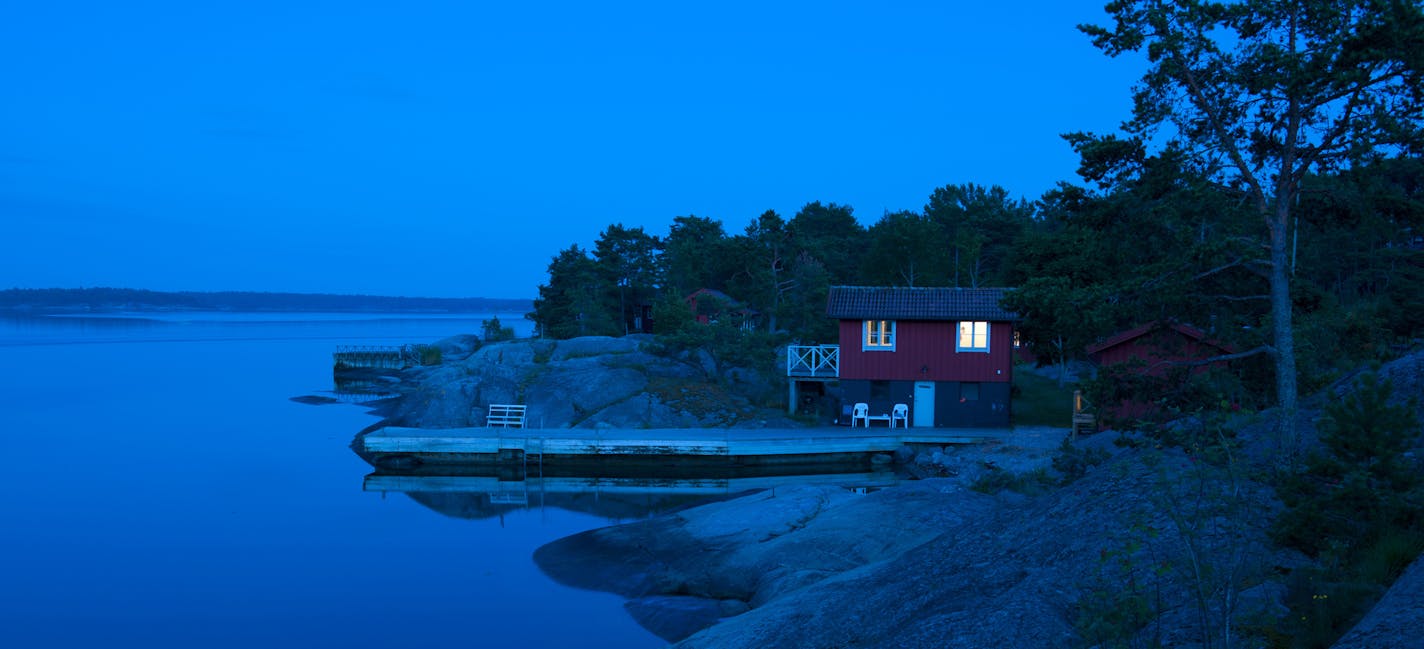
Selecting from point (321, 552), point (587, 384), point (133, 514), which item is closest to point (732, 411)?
point (587, 384)

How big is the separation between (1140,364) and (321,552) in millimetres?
21709

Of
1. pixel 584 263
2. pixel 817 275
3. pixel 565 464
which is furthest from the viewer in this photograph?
pixel 584 263

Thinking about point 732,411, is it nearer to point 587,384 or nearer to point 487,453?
point 587,384

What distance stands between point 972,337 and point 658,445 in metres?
13.2

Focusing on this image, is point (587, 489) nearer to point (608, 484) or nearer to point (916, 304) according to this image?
point (608, 484)

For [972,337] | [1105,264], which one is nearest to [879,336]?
[972,337]

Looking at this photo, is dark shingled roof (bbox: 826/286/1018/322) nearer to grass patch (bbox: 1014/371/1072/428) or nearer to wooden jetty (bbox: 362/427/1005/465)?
wooden jetty (bbox: 362/427/1005/465)

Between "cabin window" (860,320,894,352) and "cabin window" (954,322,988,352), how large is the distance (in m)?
2.76

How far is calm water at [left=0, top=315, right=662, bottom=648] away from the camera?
18891 mm

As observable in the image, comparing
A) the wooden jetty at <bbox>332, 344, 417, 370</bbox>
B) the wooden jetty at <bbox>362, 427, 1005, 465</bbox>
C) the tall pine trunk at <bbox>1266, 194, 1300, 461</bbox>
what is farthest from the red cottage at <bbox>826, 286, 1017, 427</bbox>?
the wooden jetty at <bbox>332, 344, 417, 370</bbox>

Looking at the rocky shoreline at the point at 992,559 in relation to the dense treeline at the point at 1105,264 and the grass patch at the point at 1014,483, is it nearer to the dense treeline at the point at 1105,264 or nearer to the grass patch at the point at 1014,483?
the grass patch at the point at 1014,483

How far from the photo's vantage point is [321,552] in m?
24.8

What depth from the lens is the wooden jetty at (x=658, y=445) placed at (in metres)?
33.4

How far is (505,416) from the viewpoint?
37.8 meters
